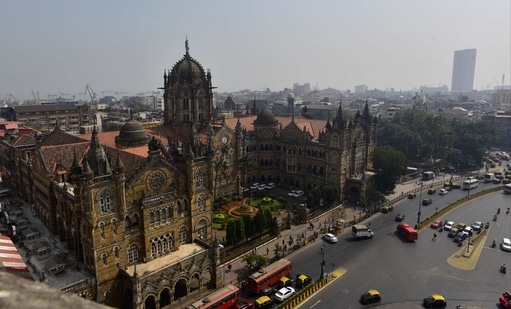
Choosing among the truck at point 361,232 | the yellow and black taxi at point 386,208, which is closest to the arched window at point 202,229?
the truck at point 361,232

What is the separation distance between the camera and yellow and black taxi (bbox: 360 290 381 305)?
47000mm

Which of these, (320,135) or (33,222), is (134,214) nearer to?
(33,222)

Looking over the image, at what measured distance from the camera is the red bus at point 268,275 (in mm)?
49000

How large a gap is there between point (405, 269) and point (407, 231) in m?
11.7

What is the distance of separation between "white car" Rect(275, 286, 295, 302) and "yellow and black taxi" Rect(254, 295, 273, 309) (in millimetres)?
1315

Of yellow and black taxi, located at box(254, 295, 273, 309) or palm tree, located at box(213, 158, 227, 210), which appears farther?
palm tree, located at box(213, 158, 227, 210)

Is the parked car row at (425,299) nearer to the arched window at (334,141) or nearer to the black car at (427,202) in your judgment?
the arched window at (334,141)

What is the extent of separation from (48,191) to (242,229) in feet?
92.1

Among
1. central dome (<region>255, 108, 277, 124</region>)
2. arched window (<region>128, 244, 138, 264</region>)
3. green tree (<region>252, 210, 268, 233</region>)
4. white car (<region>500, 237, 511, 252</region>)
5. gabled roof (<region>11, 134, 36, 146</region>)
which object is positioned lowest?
white car (<region>500, 237, 511, 252</region>)

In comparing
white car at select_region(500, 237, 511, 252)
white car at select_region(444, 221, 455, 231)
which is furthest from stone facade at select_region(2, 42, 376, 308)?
white car at select_region(500, 237, 511, 252)

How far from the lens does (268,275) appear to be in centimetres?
5003

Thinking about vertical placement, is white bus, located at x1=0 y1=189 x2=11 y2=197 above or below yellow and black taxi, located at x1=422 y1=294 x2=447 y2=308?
above

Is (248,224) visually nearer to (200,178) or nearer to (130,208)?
(200,178)

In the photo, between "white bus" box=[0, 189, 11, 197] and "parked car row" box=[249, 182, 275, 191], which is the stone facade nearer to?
"white bus" box=[0, 189, 11, 197]
